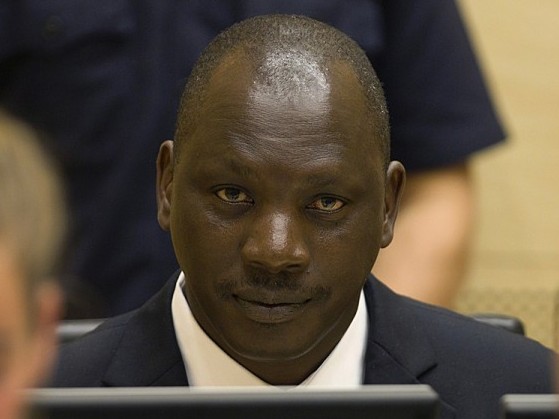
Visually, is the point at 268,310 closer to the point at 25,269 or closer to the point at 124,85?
the point at 25,269

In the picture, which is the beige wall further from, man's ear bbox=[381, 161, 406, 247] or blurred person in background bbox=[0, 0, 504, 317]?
man's ear bbox=[381, 161, 406, 247]

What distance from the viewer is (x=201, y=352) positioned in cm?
120

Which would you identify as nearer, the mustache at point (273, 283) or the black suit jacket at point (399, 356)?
the mustache at point (273, 283)

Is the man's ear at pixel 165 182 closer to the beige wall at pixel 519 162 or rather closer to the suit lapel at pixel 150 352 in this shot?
the suit lapel at pixel 150 352

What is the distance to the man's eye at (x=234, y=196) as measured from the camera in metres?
1.11

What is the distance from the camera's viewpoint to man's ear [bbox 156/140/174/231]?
A: 122 cm

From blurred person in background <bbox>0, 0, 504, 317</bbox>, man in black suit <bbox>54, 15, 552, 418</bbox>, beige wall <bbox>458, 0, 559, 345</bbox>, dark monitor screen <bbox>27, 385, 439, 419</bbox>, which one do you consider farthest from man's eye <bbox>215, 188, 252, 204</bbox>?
beige wall <bbox>458, 0, 559, 345</bbox>

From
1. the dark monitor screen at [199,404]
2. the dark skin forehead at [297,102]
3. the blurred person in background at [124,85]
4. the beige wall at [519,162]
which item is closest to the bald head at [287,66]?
the dark skin forehead at [297,102]

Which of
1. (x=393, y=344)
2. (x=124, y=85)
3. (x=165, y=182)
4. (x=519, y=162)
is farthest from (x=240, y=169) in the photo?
(x=519, y=162)

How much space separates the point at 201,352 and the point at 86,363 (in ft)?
0.40

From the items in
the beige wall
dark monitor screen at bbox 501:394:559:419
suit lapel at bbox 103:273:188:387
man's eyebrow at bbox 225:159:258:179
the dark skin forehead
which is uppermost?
dark monitor screen at bbox 501:394:559:419

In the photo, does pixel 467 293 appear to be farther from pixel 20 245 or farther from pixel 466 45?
pixel 20 245

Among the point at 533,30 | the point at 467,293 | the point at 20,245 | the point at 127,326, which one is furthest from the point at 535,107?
the point at 20,245

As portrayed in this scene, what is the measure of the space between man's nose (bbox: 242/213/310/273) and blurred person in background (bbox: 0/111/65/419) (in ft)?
1.12
